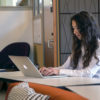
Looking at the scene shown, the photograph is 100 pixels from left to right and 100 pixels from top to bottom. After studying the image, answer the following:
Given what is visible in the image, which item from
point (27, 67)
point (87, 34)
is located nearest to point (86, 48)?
point (87, 34)

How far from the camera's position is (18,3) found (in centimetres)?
725

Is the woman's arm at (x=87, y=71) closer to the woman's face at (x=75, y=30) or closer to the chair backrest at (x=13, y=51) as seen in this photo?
the woman's face at (x=75, y=30)

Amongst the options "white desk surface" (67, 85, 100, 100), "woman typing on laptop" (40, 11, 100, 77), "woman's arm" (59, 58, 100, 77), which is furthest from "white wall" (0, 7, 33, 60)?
"white desk surface" (67, 85, 100, 100)

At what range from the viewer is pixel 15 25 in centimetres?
723

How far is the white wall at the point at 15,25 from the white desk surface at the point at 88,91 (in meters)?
4.85

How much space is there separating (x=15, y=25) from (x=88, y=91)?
5.16 meters

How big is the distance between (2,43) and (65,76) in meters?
4.22

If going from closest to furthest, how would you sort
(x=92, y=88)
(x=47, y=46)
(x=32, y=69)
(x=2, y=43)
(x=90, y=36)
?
(x=92, y=88) → (x=32, y=69) → (x=90, y=36) → (x=47, y=46) → (x=2, y=43)

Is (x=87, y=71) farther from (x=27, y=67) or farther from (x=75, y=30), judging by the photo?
(x=27, y=67)

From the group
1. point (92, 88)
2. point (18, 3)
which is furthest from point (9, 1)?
point (92, 88)

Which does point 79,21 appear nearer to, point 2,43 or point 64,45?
point 64,45

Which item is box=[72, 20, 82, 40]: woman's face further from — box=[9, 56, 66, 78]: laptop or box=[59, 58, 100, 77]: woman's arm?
box=[9, 56, 66, 78]: laptop

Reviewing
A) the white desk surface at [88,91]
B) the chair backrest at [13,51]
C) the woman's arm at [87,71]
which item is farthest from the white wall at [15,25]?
the white desk surface at [88,91]

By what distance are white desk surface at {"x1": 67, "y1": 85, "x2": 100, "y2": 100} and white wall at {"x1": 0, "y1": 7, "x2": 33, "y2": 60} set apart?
485cm
